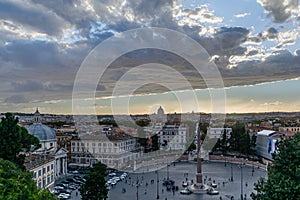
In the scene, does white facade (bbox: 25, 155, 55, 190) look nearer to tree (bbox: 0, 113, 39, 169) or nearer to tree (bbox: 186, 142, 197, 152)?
tree (bbox: 0, 113, 39, 169)

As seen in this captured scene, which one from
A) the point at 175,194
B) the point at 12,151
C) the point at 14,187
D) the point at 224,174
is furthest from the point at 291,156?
the point at 224,174

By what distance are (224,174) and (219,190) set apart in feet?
27.3

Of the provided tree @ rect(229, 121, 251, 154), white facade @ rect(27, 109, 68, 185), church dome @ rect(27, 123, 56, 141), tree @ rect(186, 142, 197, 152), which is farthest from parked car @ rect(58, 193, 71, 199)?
tree @ rect(186, 142, 197, 152)

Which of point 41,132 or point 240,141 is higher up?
point 41,132

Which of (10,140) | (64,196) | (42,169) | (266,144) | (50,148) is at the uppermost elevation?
(10,140)

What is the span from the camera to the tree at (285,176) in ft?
43.3

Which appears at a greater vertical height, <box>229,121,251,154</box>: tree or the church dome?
the church dome

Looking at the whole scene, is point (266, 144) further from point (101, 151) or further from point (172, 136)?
point (101, 151)

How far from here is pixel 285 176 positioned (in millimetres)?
13719

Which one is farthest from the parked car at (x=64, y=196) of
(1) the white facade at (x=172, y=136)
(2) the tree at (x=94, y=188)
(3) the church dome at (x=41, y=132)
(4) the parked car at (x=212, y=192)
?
(1) the white facade at (x=172, y=136)

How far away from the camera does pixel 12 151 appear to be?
62.4 ft

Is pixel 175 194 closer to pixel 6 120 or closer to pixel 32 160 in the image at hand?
pixel 32 160

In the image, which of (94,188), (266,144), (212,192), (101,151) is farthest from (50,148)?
(266,144)

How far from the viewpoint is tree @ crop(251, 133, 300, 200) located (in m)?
13.2
